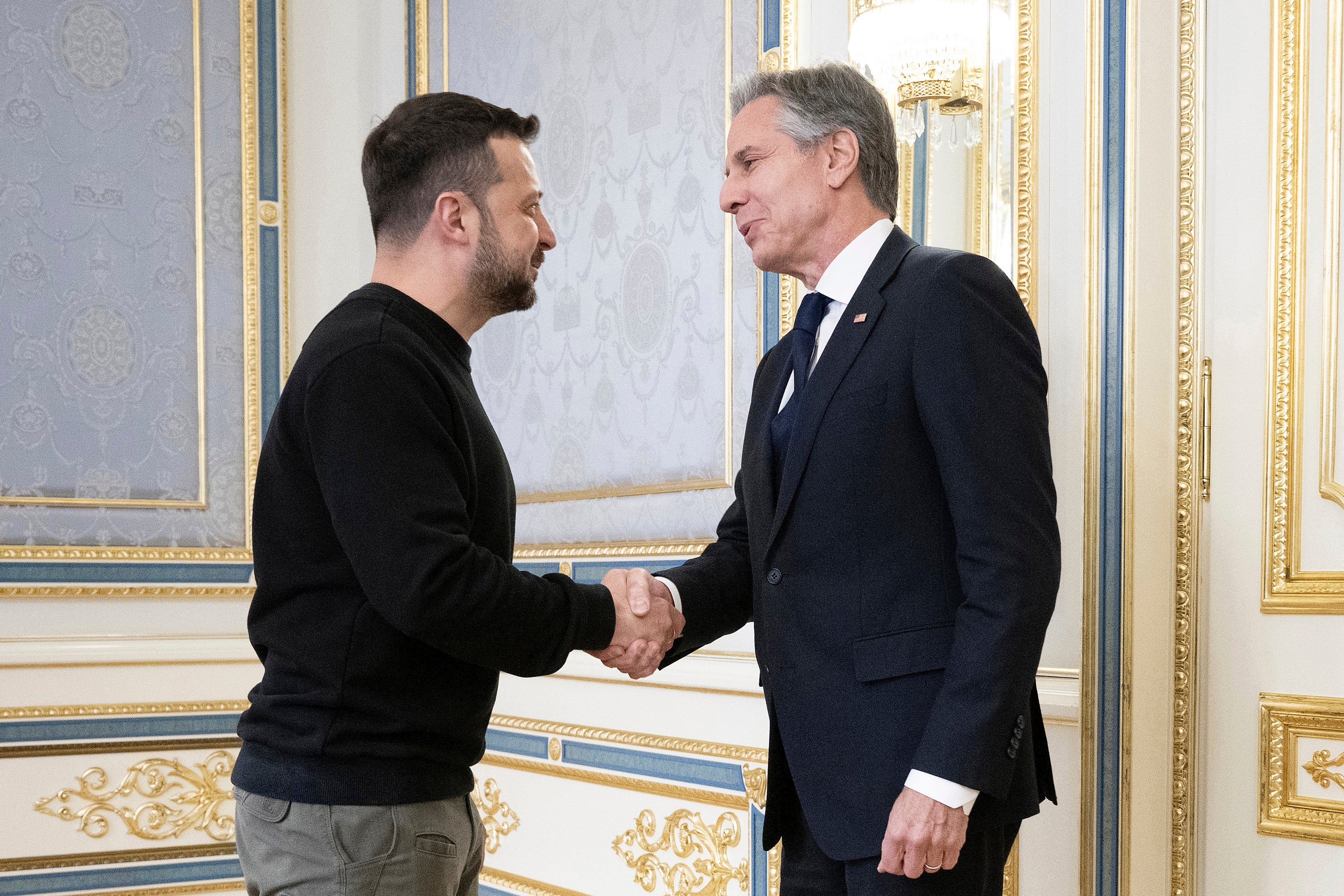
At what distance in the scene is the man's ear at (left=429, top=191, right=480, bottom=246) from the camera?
190 centimetres

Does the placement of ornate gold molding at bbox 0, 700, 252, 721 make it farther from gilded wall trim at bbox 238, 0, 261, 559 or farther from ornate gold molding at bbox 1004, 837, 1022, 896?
ornate gold molding at bbox 1004, 837, 1022, 896

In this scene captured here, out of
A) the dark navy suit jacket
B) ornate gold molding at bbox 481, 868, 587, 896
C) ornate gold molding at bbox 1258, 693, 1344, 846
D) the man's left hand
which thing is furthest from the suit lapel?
ornate gold molding at bbox 481, 868, 587, 896

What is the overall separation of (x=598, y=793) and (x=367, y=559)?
2.15 m

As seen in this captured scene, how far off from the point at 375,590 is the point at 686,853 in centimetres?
192

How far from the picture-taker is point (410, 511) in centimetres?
158

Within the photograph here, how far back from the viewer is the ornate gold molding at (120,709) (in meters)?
3.93

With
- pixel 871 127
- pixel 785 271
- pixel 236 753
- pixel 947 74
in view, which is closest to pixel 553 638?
pixel 785 271

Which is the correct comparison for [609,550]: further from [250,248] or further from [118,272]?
[118,272]

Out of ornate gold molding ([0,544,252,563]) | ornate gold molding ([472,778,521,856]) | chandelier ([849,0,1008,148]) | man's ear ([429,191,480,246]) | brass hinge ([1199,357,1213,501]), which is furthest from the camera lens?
ornate gold molding ([0,544,252,563])

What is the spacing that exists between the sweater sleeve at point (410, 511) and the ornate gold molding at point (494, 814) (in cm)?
234

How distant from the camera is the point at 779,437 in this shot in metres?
1.89

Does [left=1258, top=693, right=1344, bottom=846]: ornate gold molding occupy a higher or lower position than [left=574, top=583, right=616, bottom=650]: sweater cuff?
lower

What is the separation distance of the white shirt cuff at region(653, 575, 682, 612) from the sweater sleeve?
0.49 meters

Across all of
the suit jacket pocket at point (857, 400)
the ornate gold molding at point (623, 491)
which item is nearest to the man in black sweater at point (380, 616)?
the suit jacket pocket at point (857, 400)
